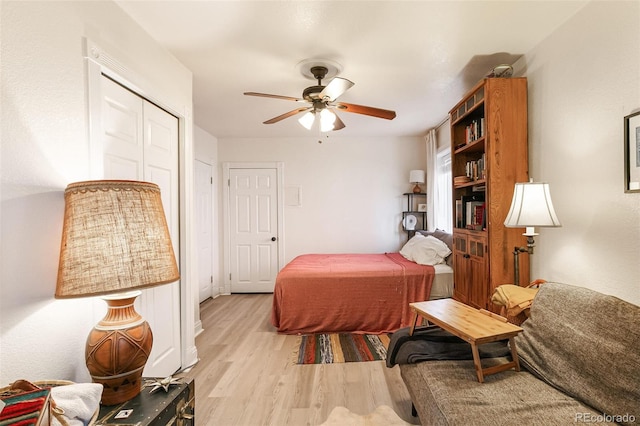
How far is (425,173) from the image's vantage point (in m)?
4.74

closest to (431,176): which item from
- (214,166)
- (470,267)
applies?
(470,267)

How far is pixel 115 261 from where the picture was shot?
108 centimetres

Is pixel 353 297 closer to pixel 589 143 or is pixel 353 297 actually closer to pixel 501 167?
pixel 501 167

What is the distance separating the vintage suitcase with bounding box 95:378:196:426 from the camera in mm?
1080

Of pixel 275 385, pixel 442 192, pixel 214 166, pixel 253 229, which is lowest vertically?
pixel 275 385

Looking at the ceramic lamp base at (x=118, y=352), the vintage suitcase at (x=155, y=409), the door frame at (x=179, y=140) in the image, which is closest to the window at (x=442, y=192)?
the door frame at (x=179, y=140)

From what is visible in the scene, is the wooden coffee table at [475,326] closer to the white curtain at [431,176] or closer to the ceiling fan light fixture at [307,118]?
the ceiling fan light fixture at [307,118]

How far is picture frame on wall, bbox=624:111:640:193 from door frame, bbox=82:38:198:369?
8.95 ft

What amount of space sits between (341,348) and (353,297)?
0.54 metres

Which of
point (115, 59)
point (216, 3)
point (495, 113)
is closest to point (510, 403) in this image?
point (495, 113)

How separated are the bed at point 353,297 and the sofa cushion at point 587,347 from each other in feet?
5.19

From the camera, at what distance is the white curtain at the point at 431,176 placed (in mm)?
4316

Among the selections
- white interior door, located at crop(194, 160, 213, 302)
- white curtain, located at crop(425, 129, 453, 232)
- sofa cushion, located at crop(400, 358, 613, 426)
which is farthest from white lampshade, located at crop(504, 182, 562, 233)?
white interior door, located at crop(194, 160, 213, 302)

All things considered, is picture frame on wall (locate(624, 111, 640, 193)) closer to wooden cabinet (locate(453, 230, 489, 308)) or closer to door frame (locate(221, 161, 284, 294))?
wooden cabinet (locate(453, 230, 489, 308))
